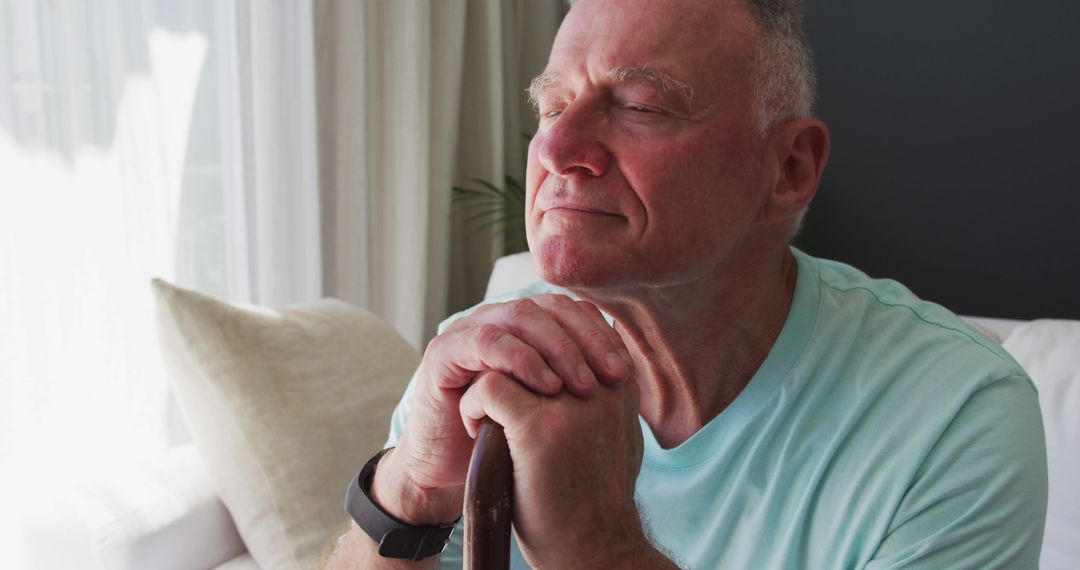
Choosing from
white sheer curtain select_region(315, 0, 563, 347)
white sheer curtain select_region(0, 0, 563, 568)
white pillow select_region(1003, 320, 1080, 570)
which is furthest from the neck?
white sheer curtain select_region(315, 0, 563, 347)

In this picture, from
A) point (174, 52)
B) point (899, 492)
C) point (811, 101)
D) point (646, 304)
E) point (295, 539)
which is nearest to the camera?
point (899, 492)

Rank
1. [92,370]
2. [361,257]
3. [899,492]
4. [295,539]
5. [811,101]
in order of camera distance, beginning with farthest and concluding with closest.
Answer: [361,257] → [92,370] → [295,539] → [811,101] → [899,492]

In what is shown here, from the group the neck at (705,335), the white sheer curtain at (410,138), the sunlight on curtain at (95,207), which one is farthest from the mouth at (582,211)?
the white sheer curtain at (410,138)

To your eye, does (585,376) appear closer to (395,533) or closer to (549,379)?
(549,379)

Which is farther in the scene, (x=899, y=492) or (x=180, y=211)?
(x=180, y=211)

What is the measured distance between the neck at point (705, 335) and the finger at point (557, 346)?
256 millimetres

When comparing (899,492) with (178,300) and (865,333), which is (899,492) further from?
(178,300)

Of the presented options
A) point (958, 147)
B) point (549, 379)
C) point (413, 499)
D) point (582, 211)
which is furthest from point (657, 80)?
point (958, 147)

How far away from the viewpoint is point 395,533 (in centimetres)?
101

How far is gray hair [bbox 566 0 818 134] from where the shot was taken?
1.09 metres

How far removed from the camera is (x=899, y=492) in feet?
3.20

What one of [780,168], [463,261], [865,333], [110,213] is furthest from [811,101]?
[463,261]

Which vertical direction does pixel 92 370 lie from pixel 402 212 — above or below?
below

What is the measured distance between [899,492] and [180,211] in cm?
218
